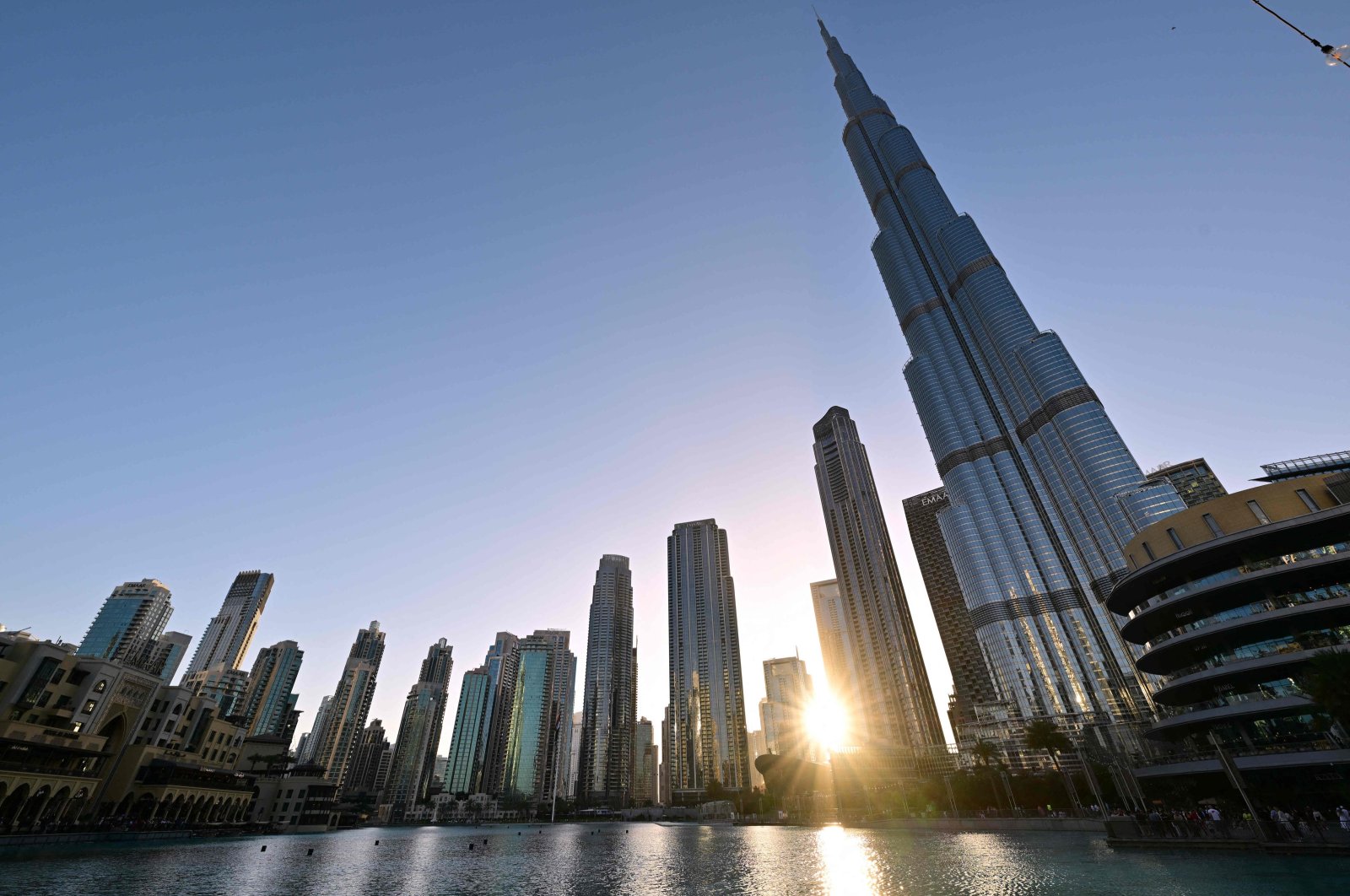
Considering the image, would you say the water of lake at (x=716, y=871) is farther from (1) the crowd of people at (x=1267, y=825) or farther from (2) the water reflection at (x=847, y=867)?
(1) the crowd of people at (x=1267, y=825)

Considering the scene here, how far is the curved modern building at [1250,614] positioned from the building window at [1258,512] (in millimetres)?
88

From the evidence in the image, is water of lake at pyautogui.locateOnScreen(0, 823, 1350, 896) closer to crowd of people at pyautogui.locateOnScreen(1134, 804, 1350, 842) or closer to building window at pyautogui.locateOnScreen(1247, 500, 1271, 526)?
crowd of people at pyautogui.locateOnScreen(1134, 804, 1350, 842)

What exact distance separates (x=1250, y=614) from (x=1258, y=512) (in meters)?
10.7

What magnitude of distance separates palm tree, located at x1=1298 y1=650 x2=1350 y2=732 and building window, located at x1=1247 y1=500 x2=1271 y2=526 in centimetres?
3410

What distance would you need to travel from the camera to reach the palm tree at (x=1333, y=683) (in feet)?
98.5

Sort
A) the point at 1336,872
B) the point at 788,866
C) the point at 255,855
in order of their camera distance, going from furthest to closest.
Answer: the point at 255,855 < the point at 788,866 < the point at 1336,872

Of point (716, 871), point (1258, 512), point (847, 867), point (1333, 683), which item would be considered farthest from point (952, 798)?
point (1333, 683)

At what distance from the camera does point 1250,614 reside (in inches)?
2184

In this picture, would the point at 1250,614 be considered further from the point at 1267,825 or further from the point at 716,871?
the point at 716,871

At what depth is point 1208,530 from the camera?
59.6m

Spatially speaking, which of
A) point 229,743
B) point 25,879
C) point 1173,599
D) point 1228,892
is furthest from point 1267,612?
point 229,743

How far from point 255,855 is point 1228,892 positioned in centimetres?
9056

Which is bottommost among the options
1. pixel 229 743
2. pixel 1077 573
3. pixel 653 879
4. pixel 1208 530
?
pixel 653 879

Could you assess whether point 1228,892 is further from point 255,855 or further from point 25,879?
point 255,855
